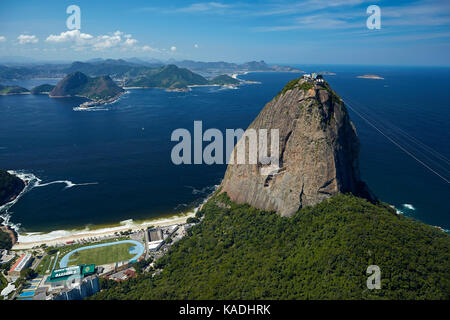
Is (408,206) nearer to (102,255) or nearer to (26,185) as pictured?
(102,255)

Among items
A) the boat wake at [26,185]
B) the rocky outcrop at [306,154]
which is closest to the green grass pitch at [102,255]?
the boat wake at [26,185]

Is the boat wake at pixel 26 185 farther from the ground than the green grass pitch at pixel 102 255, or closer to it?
farther from the ground

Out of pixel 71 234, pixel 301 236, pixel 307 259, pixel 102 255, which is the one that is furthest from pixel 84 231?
pixel 307 259

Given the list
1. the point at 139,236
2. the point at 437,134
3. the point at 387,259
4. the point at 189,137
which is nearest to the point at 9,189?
the point at 139,236

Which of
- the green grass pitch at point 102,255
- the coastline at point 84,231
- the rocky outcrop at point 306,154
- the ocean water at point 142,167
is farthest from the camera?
the ocean water at point 142,167

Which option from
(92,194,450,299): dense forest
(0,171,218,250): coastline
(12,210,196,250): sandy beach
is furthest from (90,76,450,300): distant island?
(12,210,196,250): sandy beach

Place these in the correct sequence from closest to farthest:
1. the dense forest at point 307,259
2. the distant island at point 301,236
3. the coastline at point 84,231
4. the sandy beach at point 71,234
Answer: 1. the dense forest at point 307,259
2. the distant island at point 301,236
3. the sandy beach at point 71,234
4. the coastline at point 84,231

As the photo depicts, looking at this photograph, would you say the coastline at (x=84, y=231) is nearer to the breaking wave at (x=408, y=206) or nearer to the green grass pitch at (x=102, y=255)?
the green grass pitch at (x=102, y=255)
